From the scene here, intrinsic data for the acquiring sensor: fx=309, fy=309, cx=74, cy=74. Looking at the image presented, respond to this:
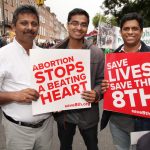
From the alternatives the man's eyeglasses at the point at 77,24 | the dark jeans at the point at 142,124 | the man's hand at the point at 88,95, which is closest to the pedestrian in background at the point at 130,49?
the dark jeans at the point at 142,124

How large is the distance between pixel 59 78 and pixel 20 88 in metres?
0.40

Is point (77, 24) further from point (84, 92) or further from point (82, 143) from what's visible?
point (82, 143)

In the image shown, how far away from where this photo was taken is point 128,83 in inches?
115

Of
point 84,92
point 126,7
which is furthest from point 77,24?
point 126,7

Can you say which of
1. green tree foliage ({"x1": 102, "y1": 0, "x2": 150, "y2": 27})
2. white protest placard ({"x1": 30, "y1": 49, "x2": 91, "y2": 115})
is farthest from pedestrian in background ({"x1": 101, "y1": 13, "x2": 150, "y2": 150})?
green tree foliage ({"x1": 102, "y1": 0, "x2": 150, "y2": 27})

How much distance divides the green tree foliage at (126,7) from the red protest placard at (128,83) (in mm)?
22027

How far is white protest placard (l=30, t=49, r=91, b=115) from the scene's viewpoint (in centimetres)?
276

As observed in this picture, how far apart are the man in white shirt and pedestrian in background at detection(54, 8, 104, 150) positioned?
0.41 meters

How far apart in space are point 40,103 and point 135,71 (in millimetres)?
935

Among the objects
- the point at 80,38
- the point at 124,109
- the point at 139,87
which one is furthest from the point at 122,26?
the point at 124,109

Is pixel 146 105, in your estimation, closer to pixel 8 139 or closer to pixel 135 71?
pixel 135 71

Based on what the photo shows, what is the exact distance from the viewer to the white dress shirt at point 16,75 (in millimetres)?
2586

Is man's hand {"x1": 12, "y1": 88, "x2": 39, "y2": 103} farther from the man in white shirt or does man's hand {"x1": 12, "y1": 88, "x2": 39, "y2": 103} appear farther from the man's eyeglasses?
the man's eyeglasses

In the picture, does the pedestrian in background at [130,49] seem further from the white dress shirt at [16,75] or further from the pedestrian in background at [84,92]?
the white dress shirt at [16,75]
